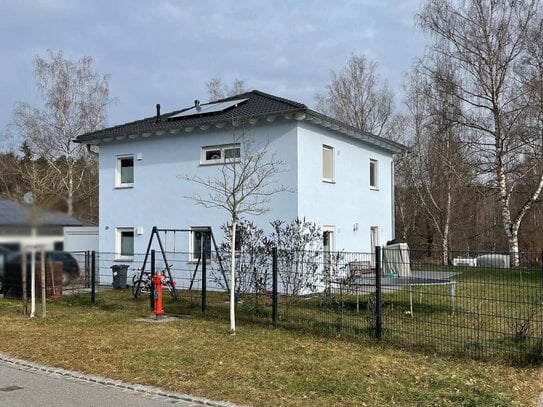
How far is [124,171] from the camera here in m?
18.6

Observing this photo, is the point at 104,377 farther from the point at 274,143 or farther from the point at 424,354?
the point at 274,143

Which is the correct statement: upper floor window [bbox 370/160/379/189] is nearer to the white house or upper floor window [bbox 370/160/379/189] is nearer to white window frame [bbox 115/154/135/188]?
the white house

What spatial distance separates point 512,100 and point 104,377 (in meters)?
22.4

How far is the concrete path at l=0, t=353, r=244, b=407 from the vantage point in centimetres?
523

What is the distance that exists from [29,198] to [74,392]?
259 cm

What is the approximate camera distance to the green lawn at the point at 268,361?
539cm

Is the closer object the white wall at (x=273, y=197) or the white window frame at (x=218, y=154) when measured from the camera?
the white wall at (x=273, y=197)

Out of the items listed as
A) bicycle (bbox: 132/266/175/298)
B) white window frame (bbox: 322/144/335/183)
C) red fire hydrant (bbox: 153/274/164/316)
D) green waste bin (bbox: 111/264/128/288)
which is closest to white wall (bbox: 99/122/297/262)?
green waste bin (bbox: 111/264/128/288)

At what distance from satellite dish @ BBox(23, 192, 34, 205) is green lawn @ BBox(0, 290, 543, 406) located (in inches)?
105

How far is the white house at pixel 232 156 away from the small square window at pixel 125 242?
4 centimetres

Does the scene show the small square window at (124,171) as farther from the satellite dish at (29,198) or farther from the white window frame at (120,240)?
the satellite dish at (29,198)

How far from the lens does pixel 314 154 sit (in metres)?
15.3

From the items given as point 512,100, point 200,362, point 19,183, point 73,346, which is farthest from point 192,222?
point 512,100

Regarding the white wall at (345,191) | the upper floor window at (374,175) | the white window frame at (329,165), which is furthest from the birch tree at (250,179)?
the upper floor window at (374,175)
